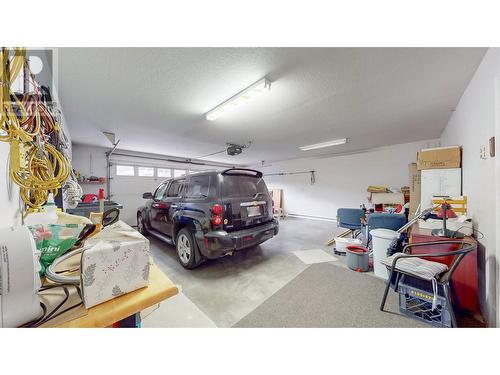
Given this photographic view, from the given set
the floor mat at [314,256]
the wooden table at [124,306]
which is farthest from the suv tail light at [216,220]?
the floor mat at [314,256]

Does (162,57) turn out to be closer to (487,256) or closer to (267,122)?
(267,122)

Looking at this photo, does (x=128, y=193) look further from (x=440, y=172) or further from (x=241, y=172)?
(x=440, y=172)

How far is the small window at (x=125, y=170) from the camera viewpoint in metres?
5.98

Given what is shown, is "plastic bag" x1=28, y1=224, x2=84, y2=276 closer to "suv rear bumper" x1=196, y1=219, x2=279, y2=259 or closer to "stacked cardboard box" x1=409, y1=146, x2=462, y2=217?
"suv rear bumper" x1=196, y1=219, x2=279, y2=259

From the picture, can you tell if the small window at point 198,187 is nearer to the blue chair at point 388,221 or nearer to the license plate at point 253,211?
the license plate at point 253,211

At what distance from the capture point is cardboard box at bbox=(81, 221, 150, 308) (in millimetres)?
644

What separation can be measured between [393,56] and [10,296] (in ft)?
10.3

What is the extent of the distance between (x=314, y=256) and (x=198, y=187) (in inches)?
99.7

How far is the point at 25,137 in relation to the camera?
875mm

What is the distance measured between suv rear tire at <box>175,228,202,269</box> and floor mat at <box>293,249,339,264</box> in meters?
1.88

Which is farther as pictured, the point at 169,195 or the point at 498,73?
the point at 169,195

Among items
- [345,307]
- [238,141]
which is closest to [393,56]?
[345,307]

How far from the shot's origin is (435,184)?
113 inches

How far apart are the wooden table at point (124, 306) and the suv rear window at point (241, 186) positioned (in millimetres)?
1773
